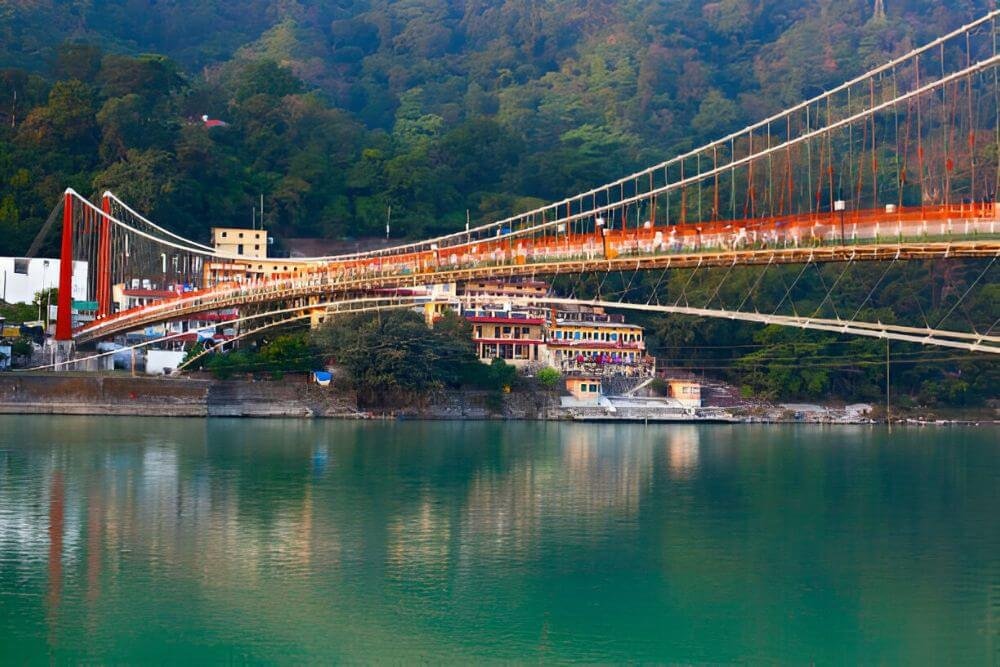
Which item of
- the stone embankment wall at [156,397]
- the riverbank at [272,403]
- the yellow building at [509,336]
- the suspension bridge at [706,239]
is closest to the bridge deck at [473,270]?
the suspension bridge at [706,239]

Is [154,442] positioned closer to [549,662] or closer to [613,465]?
[613,465]

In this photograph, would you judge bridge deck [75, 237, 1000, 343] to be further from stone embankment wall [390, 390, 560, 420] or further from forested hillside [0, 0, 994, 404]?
forested hillside [0, 0, 994, 404]

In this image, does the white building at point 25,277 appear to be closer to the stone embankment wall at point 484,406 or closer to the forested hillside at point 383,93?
the forested hillside at point 383,93

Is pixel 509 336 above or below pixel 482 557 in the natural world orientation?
above

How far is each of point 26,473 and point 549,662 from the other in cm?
1353

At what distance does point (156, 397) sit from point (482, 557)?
22.7m

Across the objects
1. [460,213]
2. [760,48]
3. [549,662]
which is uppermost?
[760,48]

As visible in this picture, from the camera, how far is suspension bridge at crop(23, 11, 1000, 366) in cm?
1986

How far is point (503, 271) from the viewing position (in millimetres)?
28234

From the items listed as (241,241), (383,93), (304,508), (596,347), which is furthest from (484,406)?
(383,93)

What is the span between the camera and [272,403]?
40.3 metres

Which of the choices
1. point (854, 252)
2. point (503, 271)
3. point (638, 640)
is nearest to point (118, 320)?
point (503, 271)

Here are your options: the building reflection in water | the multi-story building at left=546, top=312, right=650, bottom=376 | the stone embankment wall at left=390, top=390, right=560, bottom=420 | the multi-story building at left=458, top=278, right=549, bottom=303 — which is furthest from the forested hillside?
the building reflection in water

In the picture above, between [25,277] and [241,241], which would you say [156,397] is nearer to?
[25,277]
